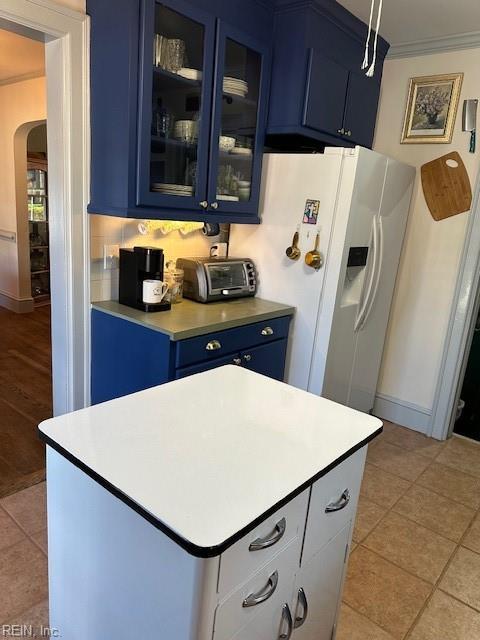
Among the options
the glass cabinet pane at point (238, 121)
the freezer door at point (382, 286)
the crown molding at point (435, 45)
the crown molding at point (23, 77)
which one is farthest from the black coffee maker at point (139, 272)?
the crown molding at point (23, 77)

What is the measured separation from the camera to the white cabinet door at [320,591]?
1.21m

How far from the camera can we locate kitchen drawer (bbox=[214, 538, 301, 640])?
0.95m

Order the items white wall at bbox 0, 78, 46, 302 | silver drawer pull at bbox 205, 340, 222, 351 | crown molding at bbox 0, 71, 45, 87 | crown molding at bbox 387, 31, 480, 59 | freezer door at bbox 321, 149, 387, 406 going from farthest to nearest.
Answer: white wall at bbox 0, 78, 46, 302, crown molding at bbox 0, 71, 45, 87, crown molding at bbox 387, 31, 480, 59, freezer door at bbox 321, 149, 387, 406, silver drawer pull at bbox 205, 340, 222, 351

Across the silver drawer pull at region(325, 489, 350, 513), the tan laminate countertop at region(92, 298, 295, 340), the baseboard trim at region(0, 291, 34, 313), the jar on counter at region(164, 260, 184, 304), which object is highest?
the jar on counter at region(164, 260, 184, 304)

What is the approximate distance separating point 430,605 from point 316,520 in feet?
3.67

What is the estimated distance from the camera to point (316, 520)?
1.17 meters

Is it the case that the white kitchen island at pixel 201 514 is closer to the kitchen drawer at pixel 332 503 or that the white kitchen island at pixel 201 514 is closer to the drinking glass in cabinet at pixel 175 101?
the kitchen drawer at pixel 332 503

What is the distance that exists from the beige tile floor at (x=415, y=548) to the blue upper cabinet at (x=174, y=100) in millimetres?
Result: 1794

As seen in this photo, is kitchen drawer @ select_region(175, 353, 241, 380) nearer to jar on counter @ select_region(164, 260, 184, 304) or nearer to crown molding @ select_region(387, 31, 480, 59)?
jar on counter @ select_region(164, 260, 184, 304)

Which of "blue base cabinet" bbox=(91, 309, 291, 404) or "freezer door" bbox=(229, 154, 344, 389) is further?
"freezer door" bbox=(229, 154, 344, 389)

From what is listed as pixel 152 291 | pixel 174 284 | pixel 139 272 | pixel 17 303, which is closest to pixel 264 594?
pixel 152 291

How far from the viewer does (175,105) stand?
7.26ft

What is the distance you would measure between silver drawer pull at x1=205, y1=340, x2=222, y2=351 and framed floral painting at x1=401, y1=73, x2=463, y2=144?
6.45 feet

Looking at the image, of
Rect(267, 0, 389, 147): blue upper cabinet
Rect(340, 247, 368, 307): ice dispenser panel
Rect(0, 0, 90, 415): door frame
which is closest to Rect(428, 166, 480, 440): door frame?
Rect(340, 247, 368, 307): ice dispenser panel
